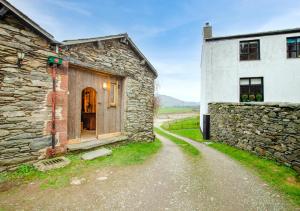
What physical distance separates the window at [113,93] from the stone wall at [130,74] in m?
0.56

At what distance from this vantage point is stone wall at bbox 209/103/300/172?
5719 millimetres

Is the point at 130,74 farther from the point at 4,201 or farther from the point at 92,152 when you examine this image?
the point at 4,201

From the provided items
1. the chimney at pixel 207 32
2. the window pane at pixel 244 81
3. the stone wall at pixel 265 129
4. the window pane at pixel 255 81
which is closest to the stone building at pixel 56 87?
→ the stone wall at pixel 265 129

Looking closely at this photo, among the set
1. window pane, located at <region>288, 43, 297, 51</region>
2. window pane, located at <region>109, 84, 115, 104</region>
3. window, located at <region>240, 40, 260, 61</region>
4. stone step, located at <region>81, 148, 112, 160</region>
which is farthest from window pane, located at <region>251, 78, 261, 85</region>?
stone step, located at <region>81, 148, 112, 160</region>

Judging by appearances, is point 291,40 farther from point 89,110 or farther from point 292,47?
point 89,110

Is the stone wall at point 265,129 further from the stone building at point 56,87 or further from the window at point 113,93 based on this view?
the window at point 113,93

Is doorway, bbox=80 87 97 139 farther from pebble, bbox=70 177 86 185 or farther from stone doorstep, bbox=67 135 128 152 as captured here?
pebble, bbox=70 177 86 185

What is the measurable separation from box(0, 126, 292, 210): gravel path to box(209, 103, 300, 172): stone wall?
6.42 ft

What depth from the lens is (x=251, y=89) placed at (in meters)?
14.1

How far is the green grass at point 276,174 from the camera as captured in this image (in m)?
4.12

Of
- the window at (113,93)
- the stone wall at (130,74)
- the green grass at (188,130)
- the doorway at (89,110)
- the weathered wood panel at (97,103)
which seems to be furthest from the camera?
the green grass at (188,130)

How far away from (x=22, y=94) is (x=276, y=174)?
8775 mm

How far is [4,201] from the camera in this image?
3.44m

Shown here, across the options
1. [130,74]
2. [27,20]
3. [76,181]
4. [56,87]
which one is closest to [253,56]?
[130,74]
